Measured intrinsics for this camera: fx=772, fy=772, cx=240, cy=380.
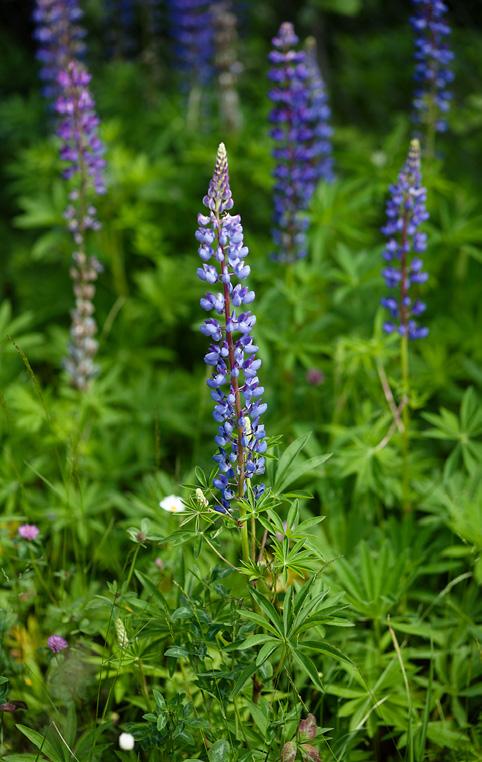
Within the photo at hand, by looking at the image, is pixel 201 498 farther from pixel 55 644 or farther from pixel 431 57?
pixel 431 57

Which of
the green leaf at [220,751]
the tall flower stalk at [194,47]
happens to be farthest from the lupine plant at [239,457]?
the tall flower stalk at [194,47]

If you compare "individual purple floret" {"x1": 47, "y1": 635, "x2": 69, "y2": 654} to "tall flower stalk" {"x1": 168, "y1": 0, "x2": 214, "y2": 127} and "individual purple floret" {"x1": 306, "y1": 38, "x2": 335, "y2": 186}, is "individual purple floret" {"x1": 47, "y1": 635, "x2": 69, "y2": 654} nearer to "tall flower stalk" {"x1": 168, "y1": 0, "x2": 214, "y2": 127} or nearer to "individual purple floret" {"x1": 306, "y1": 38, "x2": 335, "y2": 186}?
"individual purple floret" {"x1": 306, "y1": 38, "x2": 335, "y2": 186}

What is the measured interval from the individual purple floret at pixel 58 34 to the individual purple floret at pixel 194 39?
4.26 ft

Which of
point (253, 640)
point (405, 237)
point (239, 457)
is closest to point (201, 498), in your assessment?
point (239, 457)

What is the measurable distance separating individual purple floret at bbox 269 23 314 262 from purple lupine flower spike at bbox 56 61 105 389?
0.86 metres

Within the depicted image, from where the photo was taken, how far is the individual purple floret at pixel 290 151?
3691 mm

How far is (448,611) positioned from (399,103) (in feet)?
15.5

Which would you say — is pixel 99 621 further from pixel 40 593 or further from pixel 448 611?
pixel 448 611

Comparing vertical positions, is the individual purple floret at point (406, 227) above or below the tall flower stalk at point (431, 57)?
below

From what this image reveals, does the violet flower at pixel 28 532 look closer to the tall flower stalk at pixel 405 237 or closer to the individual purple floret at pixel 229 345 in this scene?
the individual purple floret at pixel 229 345

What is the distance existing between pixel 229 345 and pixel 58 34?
9.29 ft

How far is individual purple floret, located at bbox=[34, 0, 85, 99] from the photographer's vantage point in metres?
4.03

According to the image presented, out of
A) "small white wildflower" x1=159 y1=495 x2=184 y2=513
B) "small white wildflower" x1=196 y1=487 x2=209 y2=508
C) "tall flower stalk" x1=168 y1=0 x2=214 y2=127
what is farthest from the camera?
"tall flower stalk" x1=168 y1=0 x2=214 y2=127

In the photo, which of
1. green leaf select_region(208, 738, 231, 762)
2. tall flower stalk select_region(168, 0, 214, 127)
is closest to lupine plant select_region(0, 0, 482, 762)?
green leaf select_region(208, 738, 231, 762)
